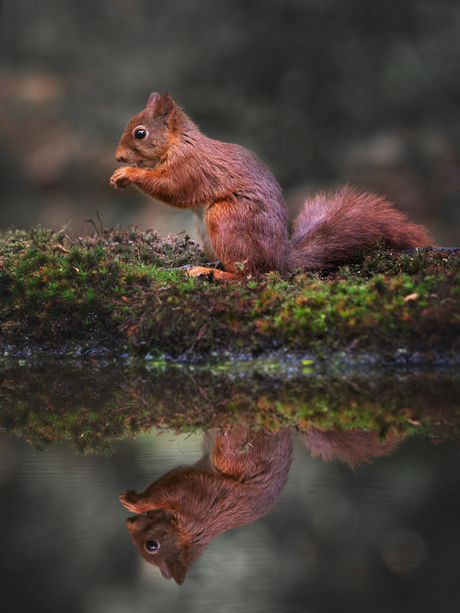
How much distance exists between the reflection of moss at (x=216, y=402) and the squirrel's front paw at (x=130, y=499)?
1.23 ft

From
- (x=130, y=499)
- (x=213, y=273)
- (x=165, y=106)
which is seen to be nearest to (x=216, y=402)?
(x=130, y=499)

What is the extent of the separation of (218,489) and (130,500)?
289 millimetres

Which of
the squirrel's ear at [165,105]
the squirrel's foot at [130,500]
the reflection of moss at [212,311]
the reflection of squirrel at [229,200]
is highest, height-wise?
the squirrel's ear at [165,105]

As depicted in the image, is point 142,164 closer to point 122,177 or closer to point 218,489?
point 122,177

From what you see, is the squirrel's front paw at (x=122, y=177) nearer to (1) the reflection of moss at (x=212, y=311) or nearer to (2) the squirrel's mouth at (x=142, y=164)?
(2) the squirrel's mouth at (x=142, y=164)

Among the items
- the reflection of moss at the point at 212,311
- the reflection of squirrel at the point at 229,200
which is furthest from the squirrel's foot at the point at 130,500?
the reflection of squirrel at the point at 229,200

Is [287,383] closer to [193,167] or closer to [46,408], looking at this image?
[46,408]

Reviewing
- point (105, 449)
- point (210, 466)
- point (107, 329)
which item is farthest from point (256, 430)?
point (107, 329)

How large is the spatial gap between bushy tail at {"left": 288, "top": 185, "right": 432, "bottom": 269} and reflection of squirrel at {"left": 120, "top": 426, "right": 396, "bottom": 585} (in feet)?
10.1

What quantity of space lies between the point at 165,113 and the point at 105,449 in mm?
3496

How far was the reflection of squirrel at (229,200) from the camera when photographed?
424 cm

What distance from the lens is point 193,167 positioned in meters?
4.34

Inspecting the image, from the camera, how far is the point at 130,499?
1.29 metres

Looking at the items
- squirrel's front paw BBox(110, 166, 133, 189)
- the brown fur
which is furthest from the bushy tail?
the brown fur
